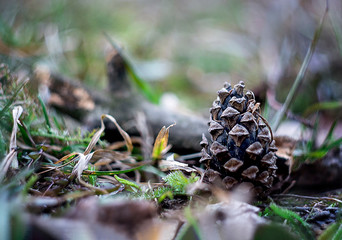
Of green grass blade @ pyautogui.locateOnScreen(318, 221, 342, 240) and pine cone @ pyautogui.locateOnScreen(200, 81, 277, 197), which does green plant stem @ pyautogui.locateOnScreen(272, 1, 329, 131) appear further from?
green grass blade @ pyautogui.locateOnScreen(318, 221, 342, 240)

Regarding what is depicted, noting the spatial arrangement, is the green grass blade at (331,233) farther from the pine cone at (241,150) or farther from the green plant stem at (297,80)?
the green plant stem at (297,80)

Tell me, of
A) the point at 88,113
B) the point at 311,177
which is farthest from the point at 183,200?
the point at 88,113

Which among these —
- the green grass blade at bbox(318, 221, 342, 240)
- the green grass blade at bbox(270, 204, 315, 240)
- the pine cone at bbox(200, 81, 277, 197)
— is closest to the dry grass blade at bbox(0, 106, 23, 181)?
the pine cone at bbox(200, 81, 277, 197)

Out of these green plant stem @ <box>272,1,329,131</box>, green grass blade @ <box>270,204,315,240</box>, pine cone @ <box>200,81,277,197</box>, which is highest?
green plant stem @ <box>272,1,329,131</box>

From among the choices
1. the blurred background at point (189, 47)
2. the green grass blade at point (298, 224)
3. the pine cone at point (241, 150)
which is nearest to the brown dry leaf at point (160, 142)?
the pine cone at point (241, 150)

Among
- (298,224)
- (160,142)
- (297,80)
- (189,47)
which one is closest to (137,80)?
(160,142)

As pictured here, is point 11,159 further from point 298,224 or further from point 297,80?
point 297,80
